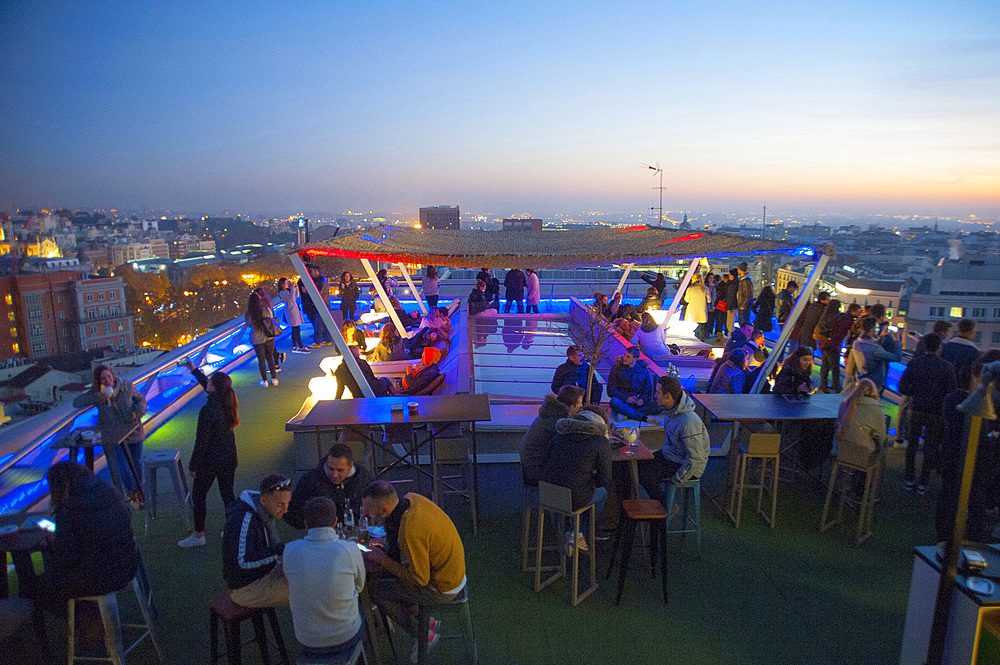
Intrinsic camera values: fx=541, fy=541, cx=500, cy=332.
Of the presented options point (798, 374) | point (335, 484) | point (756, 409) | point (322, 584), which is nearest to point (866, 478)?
point (756, 409)

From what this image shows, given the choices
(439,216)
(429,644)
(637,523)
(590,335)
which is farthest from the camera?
(439,216)

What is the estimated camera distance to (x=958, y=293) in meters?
9.26

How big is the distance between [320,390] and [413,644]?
5.28 metres

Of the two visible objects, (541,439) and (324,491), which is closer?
(324,491)

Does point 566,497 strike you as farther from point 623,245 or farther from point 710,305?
point 710,305

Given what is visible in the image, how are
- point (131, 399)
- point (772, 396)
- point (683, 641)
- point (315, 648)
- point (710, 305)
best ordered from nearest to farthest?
point (315, 648) → point (683, 641) → point (131, 399) → point (772, 396) → point (710, 305)

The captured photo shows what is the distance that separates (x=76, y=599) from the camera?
339cm

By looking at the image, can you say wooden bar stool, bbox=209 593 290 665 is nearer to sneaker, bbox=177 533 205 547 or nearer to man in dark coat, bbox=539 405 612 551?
sneaker, bbox=177 533 205 547

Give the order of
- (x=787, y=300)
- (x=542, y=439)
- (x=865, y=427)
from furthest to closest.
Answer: (x=787, y=300)
(x=865, y=427)
(x=542, y=439)

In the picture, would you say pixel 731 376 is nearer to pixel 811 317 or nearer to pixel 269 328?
pixel 811 317

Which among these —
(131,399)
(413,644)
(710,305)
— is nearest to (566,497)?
(413,644)

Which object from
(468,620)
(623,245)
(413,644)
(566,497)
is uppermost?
(623,245)

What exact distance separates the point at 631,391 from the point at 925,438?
3170 mm

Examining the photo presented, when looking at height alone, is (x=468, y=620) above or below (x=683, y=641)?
above
